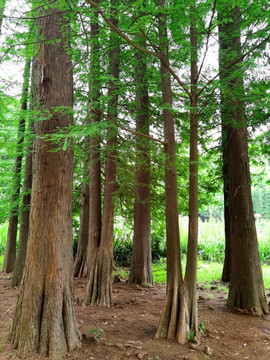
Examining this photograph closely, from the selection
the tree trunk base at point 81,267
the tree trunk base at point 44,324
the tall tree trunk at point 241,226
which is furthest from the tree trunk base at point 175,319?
the tree trunk base at point 81,267

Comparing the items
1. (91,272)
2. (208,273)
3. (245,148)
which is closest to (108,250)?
(91,272)

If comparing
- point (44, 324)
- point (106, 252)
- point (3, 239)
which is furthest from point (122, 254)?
point (44, 324)

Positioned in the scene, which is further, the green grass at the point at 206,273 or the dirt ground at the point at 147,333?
the green grass at the point at 206,273

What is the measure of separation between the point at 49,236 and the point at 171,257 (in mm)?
1932

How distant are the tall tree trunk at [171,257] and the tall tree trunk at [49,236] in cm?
140

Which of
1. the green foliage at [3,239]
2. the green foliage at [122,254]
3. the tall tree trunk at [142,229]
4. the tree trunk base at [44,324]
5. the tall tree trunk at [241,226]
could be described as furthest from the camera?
the green foliage at [3,239]

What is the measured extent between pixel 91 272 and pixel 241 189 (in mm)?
3813

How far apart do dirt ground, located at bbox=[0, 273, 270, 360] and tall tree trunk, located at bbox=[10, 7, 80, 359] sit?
0.80ft

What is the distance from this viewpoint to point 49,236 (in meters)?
4.04

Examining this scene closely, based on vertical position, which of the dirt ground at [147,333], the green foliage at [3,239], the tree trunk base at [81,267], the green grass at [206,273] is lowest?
the dirt ground at [147,333]

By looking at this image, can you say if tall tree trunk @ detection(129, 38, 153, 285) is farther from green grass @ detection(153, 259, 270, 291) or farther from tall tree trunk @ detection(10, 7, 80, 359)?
tall tree trunk @ detection(10, 7, 80, 359)

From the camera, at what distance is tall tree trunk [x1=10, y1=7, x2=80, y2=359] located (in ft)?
12.5

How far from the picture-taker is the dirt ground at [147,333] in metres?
3.95

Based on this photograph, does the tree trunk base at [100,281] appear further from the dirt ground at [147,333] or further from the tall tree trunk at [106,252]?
the dirt ground at [147,333]
